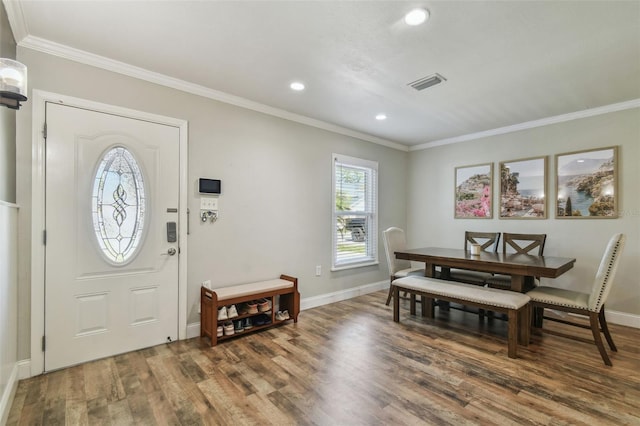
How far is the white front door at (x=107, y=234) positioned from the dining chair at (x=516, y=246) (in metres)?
3.58

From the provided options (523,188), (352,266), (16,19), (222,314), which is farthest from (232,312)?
(523,188)

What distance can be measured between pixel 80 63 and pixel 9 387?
2.41 metres

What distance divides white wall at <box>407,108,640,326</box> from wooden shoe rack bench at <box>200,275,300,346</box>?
2.88 m

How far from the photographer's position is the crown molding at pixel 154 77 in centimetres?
227

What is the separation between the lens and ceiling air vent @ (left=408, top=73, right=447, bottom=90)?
277 cm

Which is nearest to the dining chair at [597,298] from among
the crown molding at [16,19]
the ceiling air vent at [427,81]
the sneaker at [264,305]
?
the ceiling air vent at [427,81]

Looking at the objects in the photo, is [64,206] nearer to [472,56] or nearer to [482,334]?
[472,56]

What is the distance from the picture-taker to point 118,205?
101 inches

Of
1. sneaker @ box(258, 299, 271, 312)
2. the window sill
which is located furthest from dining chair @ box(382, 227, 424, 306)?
sneaker @ box(258, 299, 271, 312)

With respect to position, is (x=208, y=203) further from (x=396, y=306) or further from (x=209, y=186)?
(x=396, y=306)

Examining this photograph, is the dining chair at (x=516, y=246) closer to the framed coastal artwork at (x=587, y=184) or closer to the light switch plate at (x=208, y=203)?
the framed coastal artwork at (x=587, y=184)

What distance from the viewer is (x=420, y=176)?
5.30m

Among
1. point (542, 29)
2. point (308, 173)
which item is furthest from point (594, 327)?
point (308, 173)

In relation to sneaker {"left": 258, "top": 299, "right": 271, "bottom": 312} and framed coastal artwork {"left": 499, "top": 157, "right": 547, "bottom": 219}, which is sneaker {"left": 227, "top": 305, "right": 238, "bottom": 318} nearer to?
sneaker {"left": 258, "top": 299, "right": 271, "bottom": 312}
